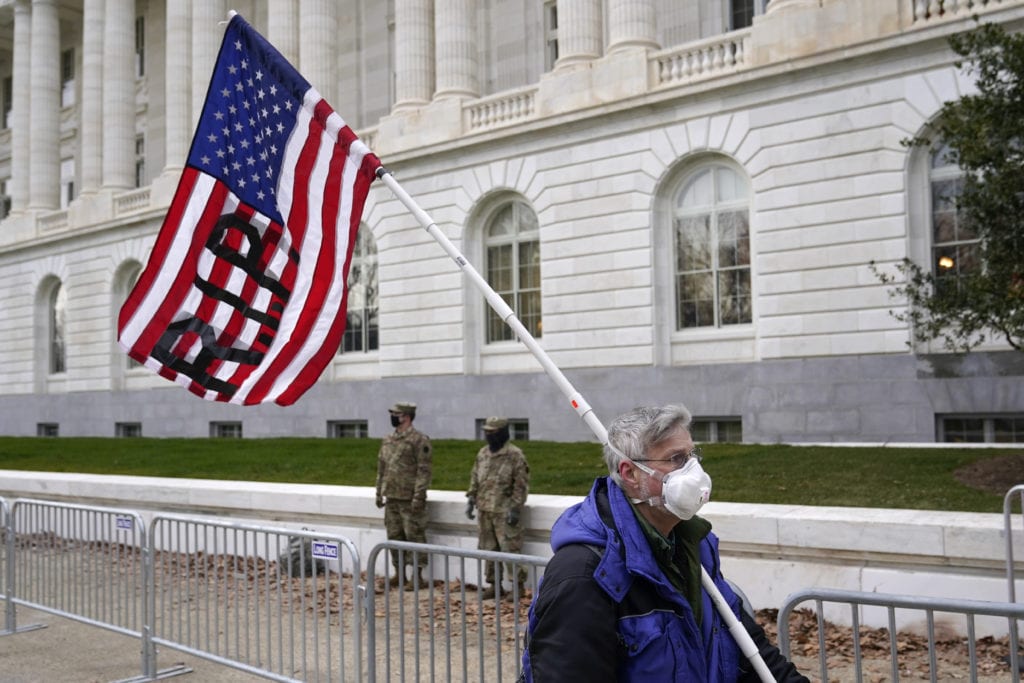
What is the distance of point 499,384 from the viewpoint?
24094 mm

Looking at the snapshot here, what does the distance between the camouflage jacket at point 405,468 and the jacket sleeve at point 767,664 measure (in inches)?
275

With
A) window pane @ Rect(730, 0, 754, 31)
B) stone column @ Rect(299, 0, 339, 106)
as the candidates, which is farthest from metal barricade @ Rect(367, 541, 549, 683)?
stone column @ Rect(299, 0, 339, 106)

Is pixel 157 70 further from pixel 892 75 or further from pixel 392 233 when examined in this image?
pixel 892 75

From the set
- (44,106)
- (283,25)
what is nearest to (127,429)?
(44,106)

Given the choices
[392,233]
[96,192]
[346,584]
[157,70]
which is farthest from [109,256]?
[346,584]

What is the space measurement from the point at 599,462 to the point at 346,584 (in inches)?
237

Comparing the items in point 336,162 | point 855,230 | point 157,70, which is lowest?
point 336,162

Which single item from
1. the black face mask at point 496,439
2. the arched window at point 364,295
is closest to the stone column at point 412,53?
the arched window at point 364,295

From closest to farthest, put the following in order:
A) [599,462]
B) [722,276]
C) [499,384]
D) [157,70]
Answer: [599,462] < [722,276] < [499,384] < [157,70]

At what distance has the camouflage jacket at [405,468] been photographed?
398 inches

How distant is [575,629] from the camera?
2607 millimetres

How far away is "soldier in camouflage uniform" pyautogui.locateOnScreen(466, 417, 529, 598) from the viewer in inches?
364

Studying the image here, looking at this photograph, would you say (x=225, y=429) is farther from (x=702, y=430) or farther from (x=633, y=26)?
(x=633, y=26)

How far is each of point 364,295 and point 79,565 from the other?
19.9 meters
